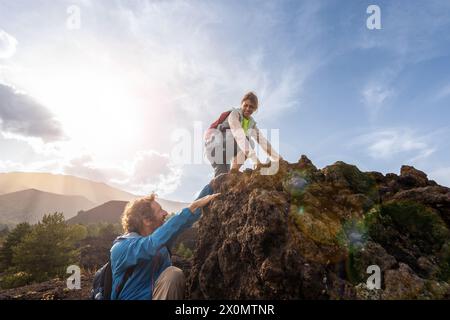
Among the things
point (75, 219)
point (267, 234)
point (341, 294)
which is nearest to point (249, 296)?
point (267, 234)

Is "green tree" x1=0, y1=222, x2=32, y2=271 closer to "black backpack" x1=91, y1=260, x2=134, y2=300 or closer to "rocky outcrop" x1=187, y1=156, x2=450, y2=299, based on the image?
"black backpack" x1=91, y1=260, x2=134, y2=300

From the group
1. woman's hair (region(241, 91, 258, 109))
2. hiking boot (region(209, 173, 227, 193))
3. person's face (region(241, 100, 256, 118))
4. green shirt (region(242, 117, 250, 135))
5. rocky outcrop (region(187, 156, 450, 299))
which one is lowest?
rocky outcrop (region(187, 156, 450, 299))

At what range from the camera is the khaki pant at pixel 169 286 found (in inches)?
177

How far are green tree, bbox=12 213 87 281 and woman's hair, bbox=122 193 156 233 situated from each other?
705 inches

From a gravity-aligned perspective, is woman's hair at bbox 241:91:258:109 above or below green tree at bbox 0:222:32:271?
above

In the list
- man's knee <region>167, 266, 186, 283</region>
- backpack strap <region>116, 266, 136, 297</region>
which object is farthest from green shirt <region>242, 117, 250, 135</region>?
backpack strap <region>116, 266, 136, 297</region>

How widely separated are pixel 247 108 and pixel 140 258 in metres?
4.04

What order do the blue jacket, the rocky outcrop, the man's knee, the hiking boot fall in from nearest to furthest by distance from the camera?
1. the rocky outcrop
2. the blue jacket
3. the man's knee
4. the hiking boot

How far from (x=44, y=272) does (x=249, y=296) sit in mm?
21247

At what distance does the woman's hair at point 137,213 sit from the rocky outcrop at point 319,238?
1.42 metres

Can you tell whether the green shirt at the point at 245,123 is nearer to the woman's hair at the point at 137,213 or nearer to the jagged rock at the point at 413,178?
the woman's hair at the point at 137,213

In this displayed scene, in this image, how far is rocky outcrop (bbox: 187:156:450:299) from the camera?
4055 mm

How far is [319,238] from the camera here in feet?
14.4
